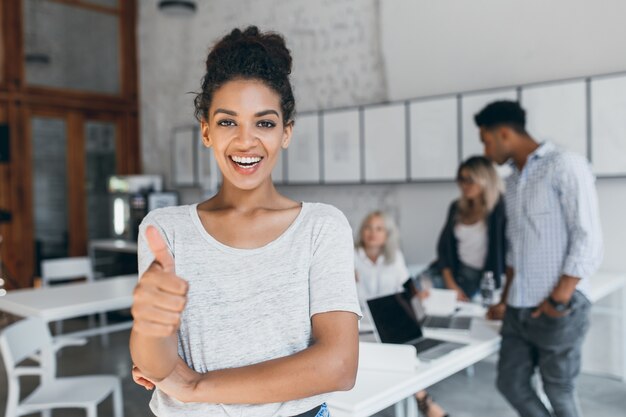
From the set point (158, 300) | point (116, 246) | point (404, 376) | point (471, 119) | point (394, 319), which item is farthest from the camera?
point (116, 246)

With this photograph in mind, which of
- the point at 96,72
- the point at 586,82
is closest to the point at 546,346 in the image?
the point at 586,82

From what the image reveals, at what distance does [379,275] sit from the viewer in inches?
134

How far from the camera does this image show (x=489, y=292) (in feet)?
9.62

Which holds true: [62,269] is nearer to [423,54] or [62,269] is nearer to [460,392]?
[460,392]

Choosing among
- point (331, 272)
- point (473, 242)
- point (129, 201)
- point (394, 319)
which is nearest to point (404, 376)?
point (394, 319)

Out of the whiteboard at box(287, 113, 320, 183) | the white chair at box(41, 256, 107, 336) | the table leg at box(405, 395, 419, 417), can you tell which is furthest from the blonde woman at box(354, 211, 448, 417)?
the white chair at box(41, 256, 107, 336)

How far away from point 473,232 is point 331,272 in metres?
3.06

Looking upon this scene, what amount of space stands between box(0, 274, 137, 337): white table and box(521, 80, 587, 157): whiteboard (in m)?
2.92

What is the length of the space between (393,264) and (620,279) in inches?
58.4

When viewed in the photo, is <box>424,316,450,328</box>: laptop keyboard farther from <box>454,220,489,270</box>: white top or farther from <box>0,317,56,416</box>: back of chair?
<box>0,317,56,416</box>: back of chair

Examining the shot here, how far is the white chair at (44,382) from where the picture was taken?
2.49m

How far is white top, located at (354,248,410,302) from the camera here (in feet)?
11.0

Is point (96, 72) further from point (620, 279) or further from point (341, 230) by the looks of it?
point (341, 230)

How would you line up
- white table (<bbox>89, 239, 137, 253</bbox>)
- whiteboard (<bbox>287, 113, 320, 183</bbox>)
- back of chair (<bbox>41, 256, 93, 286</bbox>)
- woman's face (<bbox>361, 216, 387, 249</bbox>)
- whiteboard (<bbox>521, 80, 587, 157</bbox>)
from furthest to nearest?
white table (<bbox>89, 239, 137, 253</bbox>) → whiteboard (<bbox>287, 113, 320, 183</bbox>) → back of chair (<bbox>41, 256, 93, 286</bbox>) → whiteboard (<bbox>521, 80, 587, 157</bbox>) → woman's face (<bbox>361, 216, 387, 249</bbox>)
